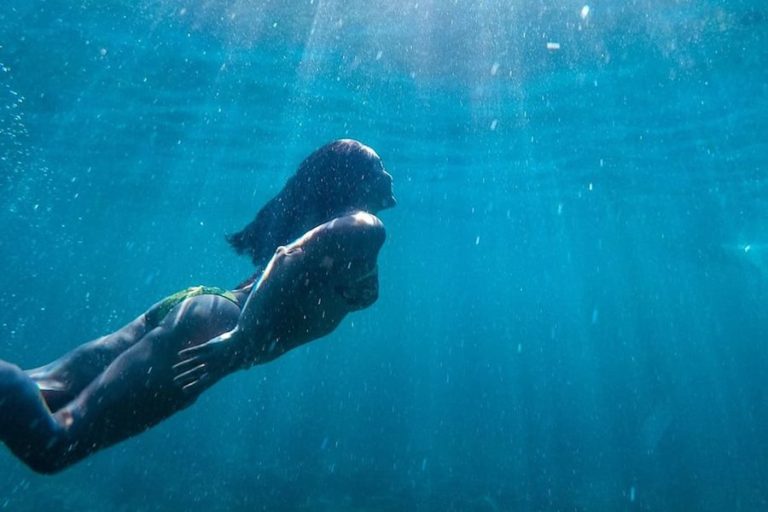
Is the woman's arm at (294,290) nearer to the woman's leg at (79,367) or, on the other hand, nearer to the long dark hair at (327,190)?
the long dark hair at (327,190)

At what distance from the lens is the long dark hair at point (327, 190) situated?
4.15 meters

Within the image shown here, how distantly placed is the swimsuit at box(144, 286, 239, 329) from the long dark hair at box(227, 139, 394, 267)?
74 cm

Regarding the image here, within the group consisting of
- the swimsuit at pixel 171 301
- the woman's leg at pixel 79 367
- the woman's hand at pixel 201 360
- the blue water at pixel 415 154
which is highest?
the woman's hand at pixel 201 360

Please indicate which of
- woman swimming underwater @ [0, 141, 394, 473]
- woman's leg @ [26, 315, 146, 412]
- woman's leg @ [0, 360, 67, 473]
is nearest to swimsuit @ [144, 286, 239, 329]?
woman swimming underwater @ [0, 141, 394, 473]

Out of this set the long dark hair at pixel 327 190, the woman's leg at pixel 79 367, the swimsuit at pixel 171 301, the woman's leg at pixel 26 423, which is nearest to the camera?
the woman's leg at pixel 26 423

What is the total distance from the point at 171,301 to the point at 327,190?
147 centimetres

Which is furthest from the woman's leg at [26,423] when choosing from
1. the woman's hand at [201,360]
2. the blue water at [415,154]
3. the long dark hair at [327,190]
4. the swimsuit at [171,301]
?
the blue water at [415,154]

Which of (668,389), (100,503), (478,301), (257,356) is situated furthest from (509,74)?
(478,301)

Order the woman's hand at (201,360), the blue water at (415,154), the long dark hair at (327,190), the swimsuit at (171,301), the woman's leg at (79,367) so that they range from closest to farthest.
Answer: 1. the woman's hand at (201,360)
2. the woman's leg at (79,367)
3. the swimsuit at (171,301)
4. the long dark hair at (327,190)
5. the blue water at (415,154)

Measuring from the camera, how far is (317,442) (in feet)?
82.9

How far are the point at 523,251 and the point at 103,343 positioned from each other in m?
58.0

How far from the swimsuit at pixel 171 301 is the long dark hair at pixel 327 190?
0.74m

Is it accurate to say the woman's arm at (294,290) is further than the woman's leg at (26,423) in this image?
Yes

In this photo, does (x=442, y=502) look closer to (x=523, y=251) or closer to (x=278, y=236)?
(x=278, y=236)
